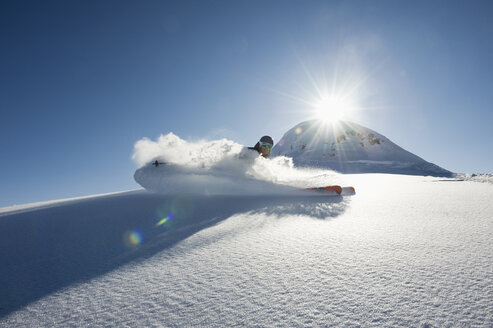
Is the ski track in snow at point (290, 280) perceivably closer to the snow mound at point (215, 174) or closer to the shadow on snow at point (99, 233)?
the shadow on snow at point (99, 233)

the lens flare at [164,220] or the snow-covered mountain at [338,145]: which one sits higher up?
the snow-covered mountain at [338,145]

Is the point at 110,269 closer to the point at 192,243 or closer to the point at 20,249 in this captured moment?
the point at 192,243

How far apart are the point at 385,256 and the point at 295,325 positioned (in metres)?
0.91

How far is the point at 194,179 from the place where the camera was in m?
4.57

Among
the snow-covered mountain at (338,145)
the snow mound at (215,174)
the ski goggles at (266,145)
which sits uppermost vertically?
the snow-covered mountain at (338,145)

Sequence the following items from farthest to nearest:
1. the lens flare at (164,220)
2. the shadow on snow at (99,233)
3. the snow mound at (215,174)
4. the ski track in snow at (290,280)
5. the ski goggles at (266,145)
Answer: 1. the ski goggles at (266,145)
2. the snow mound at (215,174)
3. the lens flare at (164,220)
4. the shadow on snow at (99,233)
5. the ski track in snow at (290,280)

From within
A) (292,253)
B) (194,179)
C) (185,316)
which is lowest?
(185,316)

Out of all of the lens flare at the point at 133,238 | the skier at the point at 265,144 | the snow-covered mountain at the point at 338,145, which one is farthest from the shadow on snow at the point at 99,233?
the snow-covered mountain at the point at 338,145

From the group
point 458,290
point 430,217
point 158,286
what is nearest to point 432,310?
point 458,290

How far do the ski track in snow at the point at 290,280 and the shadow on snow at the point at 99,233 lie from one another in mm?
32

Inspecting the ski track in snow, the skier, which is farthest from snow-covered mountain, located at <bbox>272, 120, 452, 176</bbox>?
the ski track in snow

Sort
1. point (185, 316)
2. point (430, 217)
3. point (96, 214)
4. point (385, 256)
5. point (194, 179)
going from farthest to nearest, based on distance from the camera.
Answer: point (194, 179)
point (96, 214)
point (430, 217)
point (385, 256)
point (185, 316)

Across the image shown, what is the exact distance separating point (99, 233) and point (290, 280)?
6.99 ft

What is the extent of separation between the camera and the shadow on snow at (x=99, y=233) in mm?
1579
